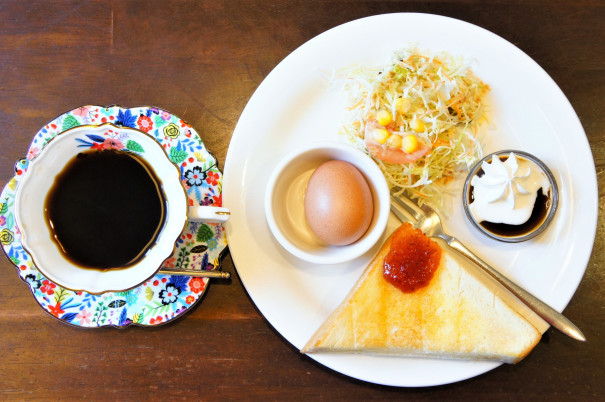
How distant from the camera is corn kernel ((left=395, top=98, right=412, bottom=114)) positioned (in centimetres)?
152

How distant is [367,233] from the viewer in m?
1.40

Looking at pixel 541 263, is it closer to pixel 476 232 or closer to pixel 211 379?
pixel 476 232

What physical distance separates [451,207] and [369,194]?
1.25 feet

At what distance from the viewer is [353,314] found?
1.44m

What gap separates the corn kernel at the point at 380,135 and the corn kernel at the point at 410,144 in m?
0.07

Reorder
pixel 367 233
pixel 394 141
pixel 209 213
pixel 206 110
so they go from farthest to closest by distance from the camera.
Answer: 1. pixel 206 110
2. pixel 394 141
3. pixel 367 233
4. pixel 209 213

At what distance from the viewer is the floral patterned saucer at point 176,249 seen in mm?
1487

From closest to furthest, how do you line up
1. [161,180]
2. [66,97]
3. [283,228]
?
[161,180], [283,228], [66,97]

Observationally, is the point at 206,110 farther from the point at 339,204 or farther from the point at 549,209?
the point at 549,209

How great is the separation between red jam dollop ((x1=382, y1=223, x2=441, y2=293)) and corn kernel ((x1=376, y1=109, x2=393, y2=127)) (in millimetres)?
381

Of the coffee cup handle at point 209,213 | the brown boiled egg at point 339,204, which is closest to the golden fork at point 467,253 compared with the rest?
the brown boiled egg at point 339,204

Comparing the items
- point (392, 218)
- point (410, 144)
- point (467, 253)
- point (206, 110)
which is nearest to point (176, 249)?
point (206, 110)

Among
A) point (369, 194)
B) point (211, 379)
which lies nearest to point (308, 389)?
point (211, 379)

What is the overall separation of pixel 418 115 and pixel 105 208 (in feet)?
3.70
